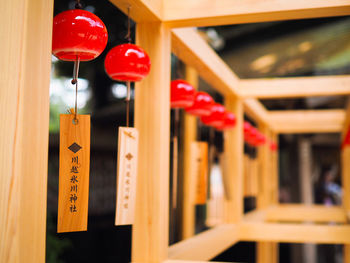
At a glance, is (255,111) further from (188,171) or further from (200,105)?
(200,105)

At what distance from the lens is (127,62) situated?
1.50m

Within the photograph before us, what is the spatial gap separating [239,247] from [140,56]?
479 centimetres

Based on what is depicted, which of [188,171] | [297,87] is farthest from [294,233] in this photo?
[297,87]

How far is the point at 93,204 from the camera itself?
4.46 metres

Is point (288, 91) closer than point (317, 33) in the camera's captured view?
Yes

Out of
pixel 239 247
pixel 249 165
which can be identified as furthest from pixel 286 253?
pixel 249 165

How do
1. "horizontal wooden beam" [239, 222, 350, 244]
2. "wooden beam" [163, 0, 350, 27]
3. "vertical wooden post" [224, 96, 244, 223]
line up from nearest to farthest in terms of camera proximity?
"wooden beam" [163, 0, 350, 27] < "horizontal wooden beam" [239, 222, 350, 244] < "vertical wooden post" [224, 96, 244, 223]

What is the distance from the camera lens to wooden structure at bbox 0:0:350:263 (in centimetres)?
97

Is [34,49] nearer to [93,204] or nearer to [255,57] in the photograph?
[93,204]

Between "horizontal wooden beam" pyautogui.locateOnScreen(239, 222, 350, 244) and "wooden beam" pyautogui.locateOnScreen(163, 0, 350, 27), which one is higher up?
"wooden beam" pyautogui.locateOnScreen(163, 0, 350, 27)

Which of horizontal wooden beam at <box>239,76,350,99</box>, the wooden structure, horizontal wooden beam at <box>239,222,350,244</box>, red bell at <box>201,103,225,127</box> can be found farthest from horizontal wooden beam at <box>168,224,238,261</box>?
horizontal wooden beam at <box>239,76,350,99</box>

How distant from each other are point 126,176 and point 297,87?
227 centimetres

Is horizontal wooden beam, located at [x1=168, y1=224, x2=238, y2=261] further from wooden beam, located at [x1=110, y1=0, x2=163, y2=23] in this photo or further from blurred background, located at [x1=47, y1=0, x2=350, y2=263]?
wooden beam, located at [x1=110, y1=0, x2=163, y2=23]

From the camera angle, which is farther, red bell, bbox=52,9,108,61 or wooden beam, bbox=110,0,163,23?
wooden beam, bbox=110,0,163,23
